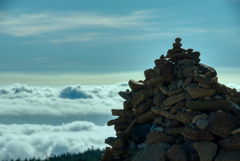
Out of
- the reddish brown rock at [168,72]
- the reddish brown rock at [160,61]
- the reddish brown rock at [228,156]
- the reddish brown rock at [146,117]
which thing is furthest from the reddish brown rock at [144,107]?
the reddish brown rock at [228,156]

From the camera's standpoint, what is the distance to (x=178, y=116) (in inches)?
760

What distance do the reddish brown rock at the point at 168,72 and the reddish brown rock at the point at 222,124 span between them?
538 cm

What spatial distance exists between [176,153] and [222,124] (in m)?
3.76

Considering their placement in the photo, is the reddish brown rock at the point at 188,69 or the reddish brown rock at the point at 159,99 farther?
the reddish brown rock at the point at 159,99

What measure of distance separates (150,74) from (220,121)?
8.73m

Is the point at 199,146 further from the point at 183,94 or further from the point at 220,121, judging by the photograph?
the point at 183,94

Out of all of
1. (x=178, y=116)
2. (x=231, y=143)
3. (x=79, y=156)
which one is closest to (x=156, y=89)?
(x=178, y=116)

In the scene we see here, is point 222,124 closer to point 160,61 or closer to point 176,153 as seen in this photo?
point 176,153

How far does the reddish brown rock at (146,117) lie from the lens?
2246cm

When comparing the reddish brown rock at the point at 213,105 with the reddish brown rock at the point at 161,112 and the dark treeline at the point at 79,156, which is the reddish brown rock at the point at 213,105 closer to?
the reddish brown rock at the point at 161,112

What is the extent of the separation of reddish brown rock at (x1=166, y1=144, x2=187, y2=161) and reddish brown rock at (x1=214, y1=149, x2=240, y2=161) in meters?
2.14

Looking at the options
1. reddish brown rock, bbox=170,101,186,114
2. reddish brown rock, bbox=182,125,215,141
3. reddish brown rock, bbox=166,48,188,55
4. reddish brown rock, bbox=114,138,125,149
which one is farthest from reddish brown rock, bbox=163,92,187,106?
reddish brown rock, bbox=114,138,125,149

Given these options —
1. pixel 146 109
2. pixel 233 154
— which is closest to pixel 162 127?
pixel 146 109

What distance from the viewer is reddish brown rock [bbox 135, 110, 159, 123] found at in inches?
884
